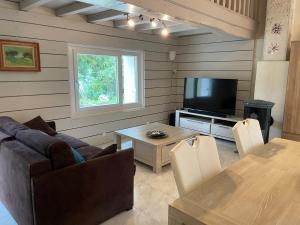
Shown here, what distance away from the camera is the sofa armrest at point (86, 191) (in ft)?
5.36

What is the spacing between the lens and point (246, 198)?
114cm

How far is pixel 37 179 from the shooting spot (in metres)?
1.58

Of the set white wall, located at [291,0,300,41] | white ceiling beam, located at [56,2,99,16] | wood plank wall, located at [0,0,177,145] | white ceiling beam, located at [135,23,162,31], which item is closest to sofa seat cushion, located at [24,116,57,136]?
wood plank wall, located at [0,0,177,145]

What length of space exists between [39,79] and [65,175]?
83.7 inches

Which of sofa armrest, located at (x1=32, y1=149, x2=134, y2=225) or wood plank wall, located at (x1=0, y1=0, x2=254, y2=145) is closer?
sofa armrest, located at (x1=32, y1=149, x2=134, y2=225)

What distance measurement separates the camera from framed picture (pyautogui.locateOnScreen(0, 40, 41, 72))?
116 inches

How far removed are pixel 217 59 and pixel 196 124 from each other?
1.42 meters

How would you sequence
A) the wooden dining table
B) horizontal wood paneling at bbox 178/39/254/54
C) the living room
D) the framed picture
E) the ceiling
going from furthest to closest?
1. horizontal wood paneling at bbox 178/39/254/54
2. the framed picture
3. the living room
4. the ceiling
5. the wooden dining table

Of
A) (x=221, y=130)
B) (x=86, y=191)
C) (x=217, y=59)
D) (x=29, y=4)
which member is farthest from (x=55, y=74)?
(x=217, y=59)

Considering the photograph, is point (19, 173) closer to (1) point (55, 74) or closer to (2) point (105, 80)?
(1) point (55, 74)

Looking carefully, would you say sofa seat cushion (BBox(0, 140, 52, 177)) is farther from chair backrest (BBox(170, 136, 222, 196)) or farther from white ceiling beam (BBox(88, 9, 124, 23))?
white ceiling beam (BBox(88, 9, 124, 23))

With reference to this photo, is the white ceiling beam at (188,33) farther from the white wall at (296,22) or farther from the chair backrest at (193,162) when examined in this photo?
the chair backrest at (193,162)

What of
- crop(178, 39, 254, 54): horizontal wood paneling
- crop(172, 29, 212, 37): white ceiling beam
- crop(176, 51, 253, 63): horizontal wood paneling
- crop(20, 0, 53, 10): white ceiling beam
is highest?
crop(172, 29, 212, 37): white ceiling beam

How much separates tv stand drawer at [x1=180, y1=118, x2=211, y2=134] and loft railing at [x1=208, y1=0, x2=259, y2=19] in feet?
6.71
